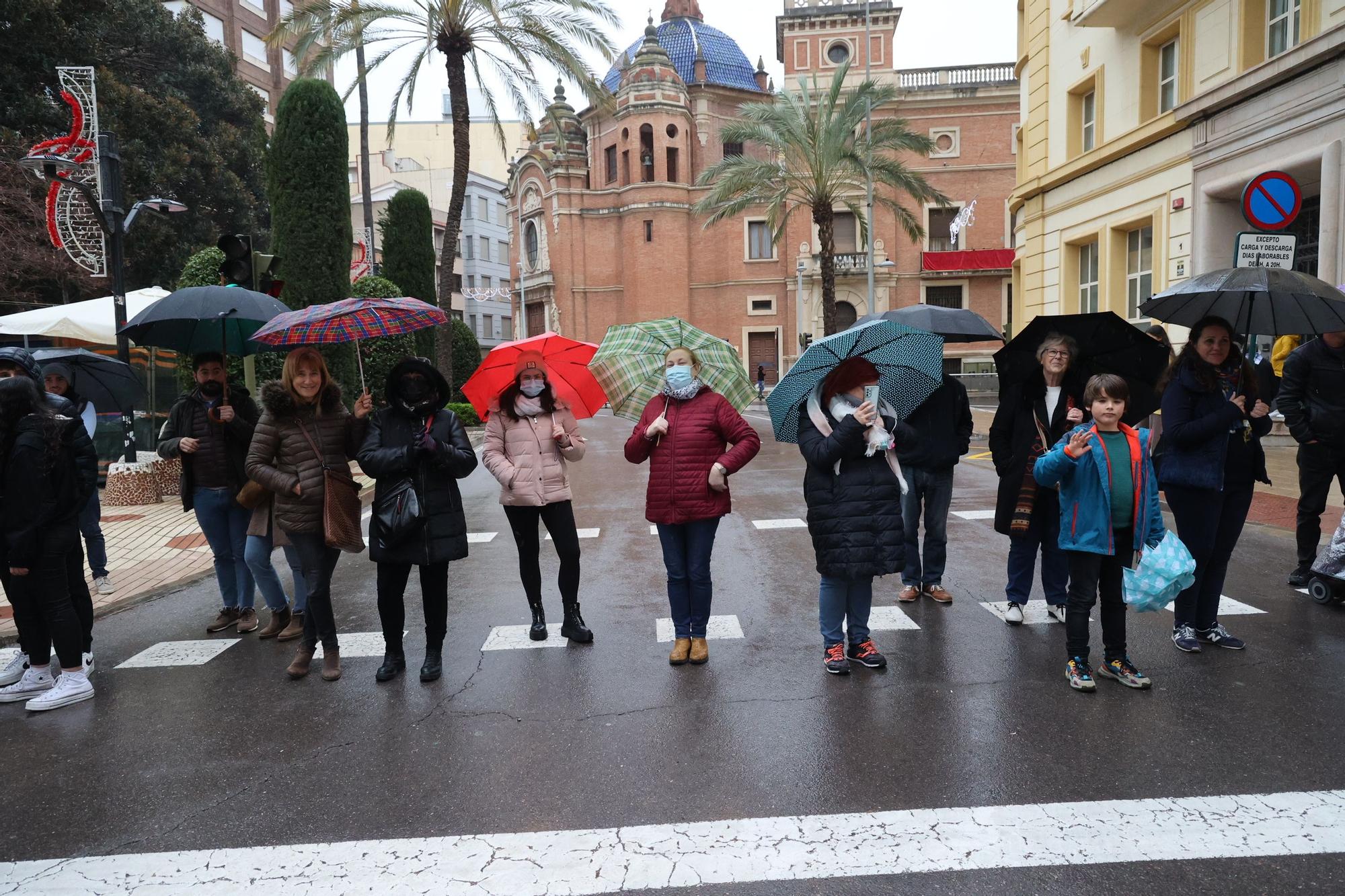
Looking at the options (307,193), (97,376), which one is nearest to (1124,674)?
(97,376)

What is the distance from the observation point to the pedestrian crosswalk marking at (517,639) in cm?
564

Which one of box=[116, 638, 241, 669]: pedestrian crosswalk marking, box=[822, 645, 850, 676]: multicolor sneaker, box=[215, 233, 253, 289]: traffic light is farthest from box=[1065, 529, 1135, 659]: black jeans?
box=[215, 233, 253, 289]: traffic light

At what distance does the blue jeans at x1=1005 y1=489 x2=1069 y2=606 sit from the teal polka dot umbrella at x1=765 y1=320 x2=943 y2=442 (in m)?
1.15

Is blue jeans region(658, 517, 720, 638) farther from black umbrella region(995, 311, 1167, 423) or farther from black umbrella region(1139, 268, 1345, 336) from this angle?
black umbrella region(1139, 268, 1345, 336)

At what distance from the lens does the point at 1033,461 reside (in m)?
5.52

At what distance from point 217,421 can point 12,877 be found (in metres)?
3.29

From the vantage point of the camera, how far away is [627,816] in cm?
346

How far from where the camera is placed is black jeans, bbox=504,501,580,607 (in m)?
5.59

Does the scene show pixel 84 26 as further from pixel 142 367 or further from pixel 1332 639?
pixel 1332 639

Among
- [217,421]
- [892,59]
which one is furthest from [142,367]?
[892,59]

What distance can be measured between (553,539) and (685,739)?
1.86 meters

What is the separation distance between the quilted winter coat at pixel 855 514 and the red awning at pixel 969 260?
45.6m

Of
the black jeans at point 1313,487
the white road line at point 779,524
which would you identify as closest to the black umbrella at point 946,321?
the black jeans at point 1313,487

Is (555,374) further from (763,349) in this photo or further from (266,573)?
(763,349)
